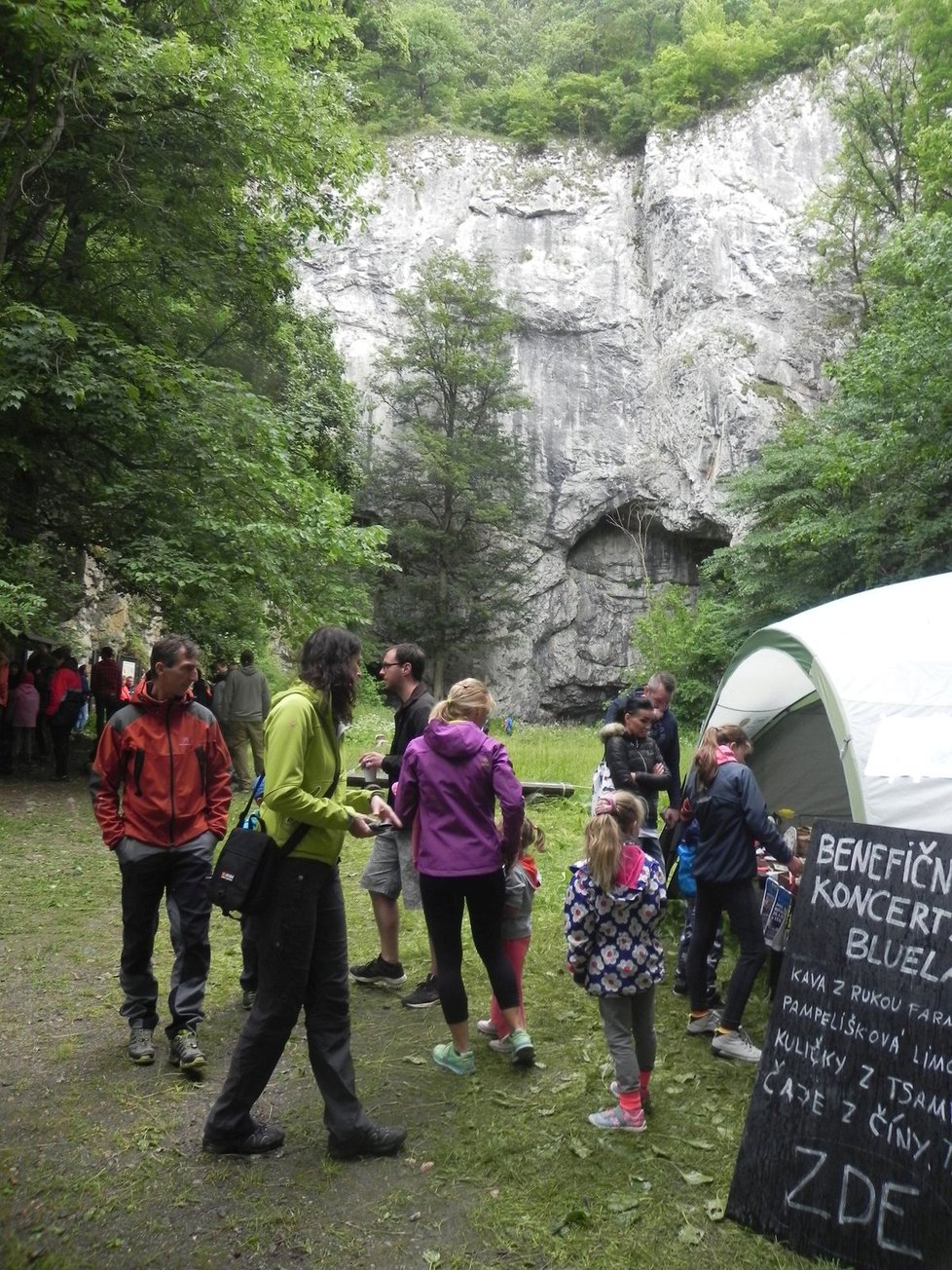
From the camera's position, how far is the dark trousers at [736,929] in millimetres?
4172

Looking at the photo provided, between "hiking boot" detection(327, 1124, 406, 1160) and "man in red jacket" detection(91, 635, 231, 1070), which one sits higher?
"man in red jacket" detection(91, 635, 231, 1070)

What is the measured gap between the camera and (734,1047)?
13.7ft

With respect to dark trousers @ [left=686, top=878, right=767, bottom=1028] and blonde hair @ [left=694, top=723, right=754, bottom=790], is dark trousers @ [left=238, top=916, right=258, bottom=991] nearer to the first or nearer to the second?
dark trousers @ [left=686, top=878, right=767, bottom=1028]

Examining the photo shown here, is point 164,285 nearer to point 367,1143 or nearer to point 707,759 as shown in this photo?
point 707,759

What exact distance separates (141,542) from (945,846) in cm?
945

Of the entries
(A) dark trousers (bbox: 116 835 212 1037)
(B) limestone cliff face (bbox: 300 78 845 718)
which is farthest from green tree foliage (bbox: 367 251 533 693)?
(A) dark trousers (bbox: 116 835 212 1037)

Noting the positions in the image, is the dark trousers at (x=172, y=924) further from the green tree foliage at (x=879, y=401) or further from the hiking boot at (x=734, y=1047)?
the green tree foliage at (x=879, y=401)

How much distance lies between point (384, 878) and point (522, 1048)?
4.02 feet

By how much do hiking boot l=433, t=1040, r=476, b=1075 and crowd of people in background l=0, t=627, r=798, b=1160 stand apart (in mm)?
14

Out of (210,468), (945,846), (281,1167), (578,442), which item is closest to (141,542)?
(210,468)

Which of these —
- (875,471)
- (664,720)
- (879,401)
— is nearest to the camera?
(664,720)

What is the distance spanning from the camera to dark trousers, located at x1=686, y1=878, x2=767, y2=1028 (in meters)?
4.17

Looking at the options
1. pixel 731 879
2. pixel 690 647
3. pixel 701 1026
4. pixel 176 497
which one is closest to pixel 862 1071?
pixel 731 879

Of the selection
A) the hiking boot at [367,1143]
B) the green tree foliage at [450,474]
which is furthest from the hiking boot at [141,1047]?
the green tree foliage at [450,474]
